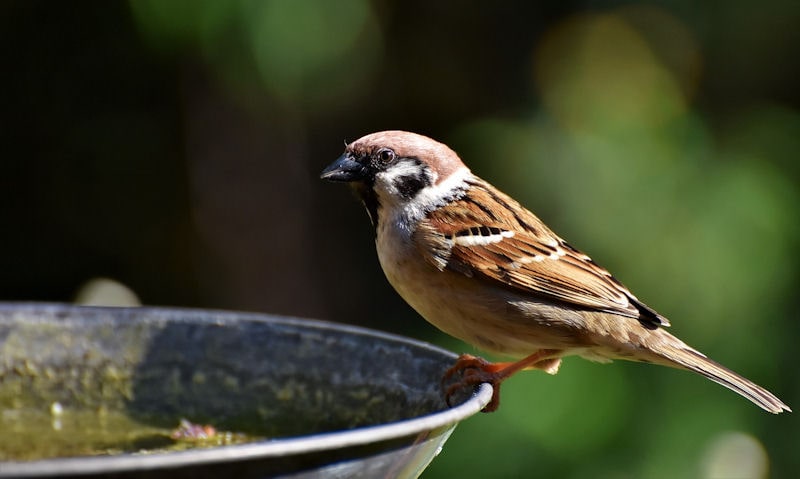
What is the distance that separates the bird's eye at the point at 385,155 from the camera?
2.56 metres

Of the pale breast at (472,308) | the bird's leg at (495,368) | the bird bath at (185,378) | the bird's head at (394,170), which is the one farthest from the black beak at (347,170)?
the bird bath at (185,378)

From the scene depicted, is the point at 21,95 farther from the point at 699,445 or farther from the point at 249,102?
the point at 699,445

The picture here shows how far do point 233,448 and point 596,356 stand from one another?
1.65 metres

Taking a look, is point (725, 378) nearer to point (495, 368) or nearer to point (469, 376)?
point (495, 368)

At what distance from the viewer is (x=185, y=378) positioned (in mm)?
1983

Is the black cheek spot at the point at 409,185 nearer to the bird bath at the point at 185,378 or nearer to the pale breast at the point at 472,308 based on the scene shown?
the pale breast at the point at 472,308

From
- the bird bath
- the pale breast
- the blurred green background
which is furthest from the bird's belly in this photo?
the blurred green background

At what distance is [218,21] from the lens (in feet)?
11.2

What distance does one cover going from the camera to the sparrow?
2.49 meters

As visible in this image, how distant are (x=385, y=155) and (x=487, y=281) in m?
0.40

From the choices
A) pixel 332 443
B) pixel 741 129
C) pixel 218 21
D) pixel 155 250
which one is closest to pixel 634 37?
pixel 741 129

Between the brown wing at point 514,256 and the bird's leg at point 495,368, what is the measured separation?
16cm

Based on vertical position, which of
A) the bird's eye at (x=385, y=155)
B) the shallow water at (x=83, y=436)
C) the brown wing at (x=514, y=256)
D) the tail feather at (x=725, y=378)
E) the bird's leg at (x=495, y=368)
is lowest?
the tail feather at (x=725, y=378)

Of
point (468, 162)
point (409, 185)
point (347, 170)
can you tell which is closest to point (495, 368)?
point (409, 185)
